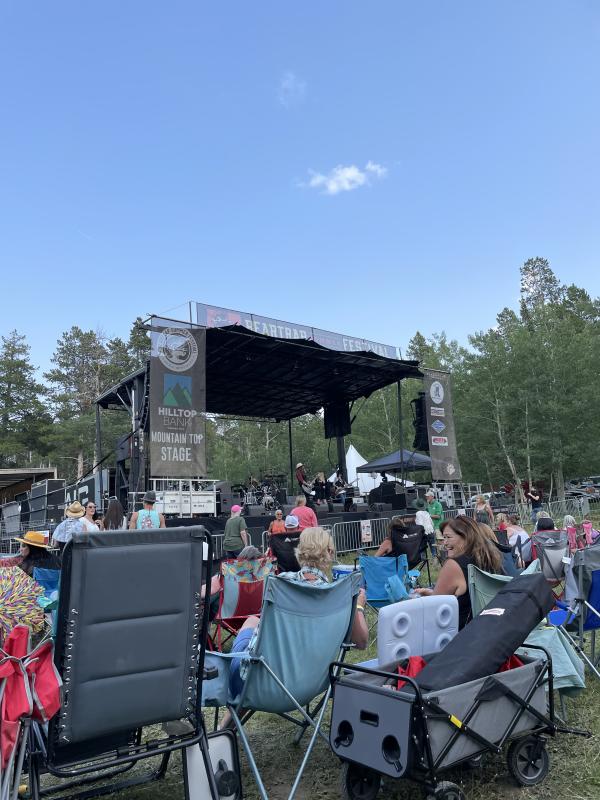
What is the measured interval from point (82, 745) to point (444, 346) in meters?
32.8

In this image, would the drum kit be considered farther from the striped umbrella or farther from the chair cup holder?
the striped umbrella

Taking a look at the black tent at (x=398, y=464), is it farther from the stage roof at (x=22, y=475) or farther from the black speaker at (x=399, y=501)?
the stage roof at (x=22, y=475)

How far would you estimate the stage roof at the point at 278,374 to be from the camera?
588 inches

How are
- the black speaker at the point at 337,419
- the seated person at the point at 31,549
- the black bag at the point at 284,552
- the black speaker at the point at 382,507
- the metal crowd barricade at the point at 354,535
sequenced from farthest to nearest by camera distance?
the black speaker at the point at 337,419 < the black speaker at the point at 382,507 < the metal crowd barricade at the point at 354,535 < the black bag at the point at 284,552 < the seated person at the point at 31,549

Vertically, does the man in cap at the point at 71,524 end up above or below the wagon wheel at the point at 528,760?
above

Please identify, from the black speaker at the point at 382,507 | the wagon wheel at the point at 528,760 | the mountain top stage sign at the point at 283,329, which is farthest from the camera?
the black speaker at the point at 382,507

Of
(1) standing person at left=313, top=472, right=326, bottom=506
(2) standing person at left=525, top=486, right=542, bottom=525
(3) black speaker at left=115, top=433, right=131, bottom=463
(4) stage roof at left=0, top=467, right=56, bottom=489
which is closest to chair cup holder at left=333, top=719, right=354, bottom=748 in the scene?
(2) standing person at left=525, top=486, right=542, bottom=525

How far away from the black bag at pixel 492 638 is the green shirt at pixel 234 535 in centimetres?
636

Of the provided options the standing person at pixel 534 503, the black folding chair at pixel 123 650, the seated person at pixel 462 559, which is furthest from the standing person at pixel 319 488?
the black folding chair at pixel 123 650

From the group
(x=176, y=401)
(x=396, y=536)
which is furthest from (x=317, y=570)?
(x=176, y=401)

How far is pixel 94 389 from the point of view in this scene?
4747cm

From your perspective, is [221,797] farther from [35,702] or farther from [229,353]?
[229,353]

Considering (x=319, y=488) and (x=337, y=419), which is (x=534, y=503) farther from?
(x=337, y=419)

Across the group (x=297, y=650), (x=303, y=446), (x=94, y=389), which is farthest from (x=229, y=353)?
(x=94, y=389)
